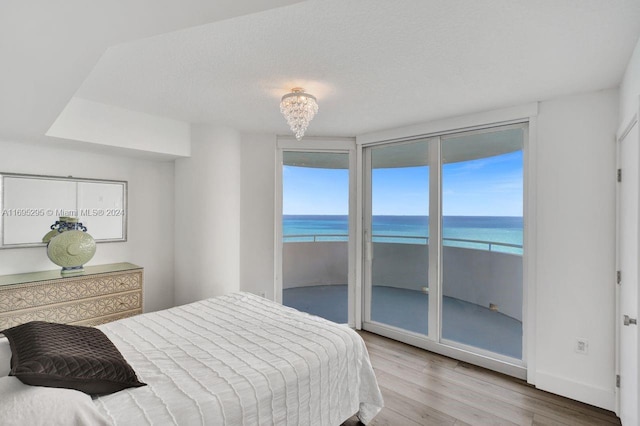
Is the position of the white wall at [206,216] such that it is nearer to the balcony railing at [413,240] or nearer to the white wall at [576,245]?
the balcony railing at [413,240]

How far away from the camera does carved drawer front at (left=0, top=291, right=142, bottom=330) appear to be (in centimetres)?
236

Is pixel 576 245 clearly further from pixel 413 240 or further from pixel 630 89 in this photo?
pixel 413 240

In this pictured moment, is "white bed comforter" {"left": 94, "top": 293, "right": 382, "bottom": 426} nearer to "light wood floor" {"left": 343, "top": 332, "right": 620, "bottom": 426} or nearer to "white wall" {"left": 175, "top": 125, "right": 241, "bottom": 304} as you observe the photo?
"light wood floor" {"left": 343, "top": 332, "right": 620, "bottom": 426}

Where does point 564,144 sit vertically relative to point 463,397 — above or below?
above

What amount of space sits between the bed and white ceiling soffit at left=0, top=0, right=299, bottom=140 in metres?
1.44

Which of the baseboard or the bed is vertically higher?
the bed

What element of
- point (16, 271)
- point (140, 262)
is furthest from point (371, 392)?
point (16, 271)

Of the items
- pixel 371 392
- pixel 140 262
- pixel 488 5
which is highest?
pixel 488 5

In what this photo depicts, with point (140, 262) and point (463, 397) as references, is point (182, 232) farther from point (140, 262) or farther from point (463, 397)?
point (463, 397)

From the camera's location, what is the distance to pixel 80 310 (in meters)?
2.63

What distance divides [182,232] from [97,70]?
→ 1842 mm

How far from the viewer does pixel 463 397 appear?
2414 millimetres

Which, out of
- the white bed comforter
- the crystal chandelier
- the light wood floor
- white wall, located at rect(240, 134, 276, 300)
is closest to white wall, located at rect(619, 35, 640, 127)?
the crystal chandelier

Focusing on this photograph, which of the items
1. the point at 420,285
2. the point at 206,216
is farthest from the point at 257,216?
the point at 420,285
